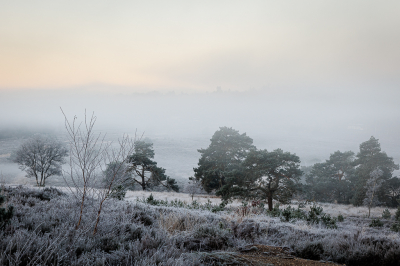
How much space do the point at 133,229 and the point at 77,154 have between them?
1945 millimetres

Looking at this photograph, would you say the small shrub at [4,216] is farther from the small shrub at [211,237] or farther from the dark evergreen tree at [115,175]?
the small shrub at [211,237]

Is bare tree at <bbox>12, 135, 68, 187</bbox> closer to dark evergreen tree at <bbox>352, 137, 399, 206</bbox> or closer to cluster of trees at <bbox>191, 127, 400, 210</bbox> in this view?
cluster of trees at <bbox>191, 127, 400, 210</bbox>

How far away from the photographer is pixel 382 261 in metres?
3.91

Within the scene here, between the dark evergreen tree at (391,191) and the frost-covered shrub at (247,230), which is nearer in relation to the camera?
the frost-covered shrub at (247,230)

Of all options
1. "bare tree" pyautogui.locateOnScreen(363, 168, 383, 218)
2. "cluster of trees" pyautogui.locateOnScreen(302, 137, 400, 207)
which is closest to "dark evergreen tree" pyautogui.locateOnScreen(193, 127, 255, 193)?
"cluster of trees" pyautogui.locateOnScreen(302, 137, 400, 207)

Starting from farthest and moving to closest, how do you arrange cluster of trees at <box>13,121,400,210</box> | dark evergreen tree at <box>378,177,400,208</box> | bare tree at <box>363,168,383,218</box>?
1. dark evergreen tree at <box>378,177,400,208</box>
2. bare tree at <box>363,168,383,218</box>
3. cluster of trees at <box>13,121,400,210</box>

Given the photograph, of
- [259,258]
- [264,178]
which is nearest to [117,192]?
[259,258]

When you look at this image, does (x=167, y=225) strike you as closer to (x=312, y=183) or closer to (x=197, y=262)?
(x=197, y=262)

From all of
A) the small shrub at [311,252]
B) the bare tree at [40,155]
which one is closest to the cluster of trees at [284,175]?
the small shrub at [311,252]

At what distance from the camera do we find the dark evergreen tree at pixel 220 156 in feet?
86.4

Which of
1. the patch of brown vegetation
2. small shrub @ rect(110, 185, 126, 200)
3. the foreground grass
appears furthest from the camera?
small shrub @ rect(110, 185, 126, 200)

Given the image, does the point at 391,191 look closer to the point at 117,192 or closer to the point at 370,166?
the point at 370,166

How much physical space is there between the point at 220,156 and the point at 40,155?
24.2 m

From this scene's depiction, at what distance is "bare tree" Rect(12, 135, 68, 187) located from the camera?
26203mm
